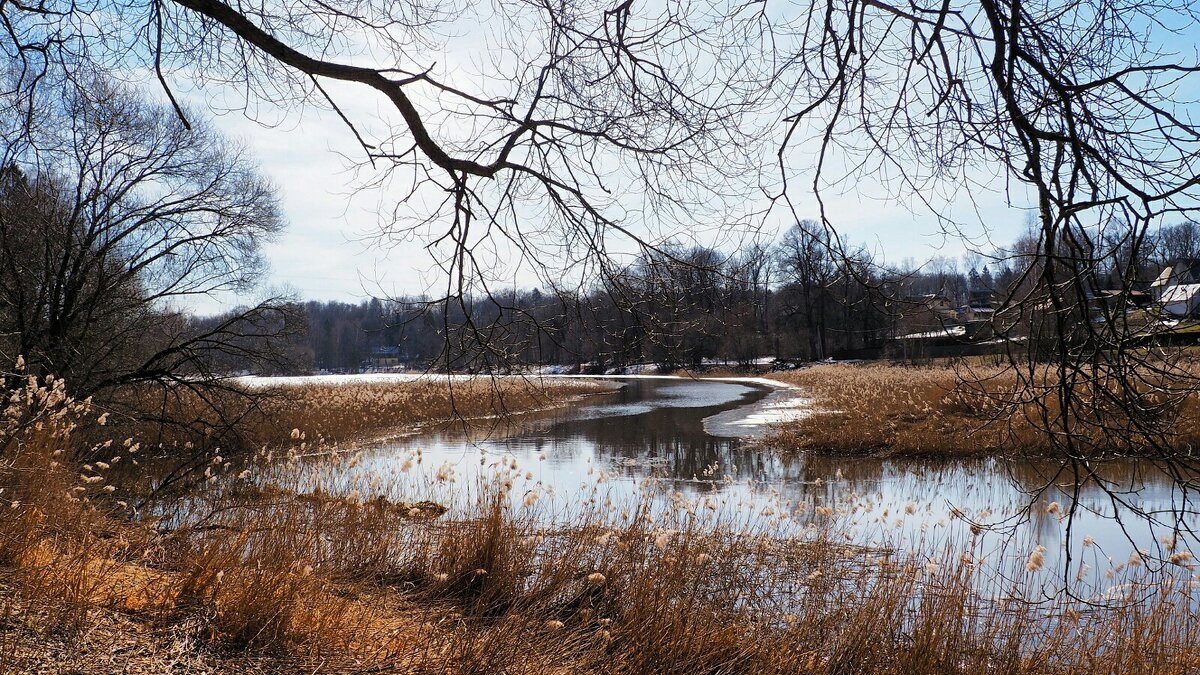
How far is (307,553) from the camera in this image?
5.03m

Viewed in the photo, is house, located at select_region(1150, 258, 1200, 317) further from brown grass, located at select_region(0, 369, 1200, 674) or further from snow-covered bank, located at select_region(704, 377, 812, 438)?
snow-covered bank, located at select_region(704, 377, 812, 438)

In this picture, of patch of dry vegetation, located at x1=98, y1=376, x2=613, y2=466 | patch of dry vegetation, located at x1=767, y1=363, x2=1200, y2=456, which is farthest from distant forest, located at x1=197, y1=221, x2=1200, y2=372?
patch of dry vegetation, located at x1=767, y1=363, x2=1200, y2=456

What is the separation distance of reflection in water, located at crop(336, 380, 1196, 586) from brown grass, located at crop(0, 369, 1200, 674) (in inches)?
24.2

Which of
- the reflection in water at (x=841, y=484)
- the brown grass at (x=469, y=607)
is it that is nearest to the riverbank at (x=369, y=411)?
the reflection in water at (x=841, y=484)

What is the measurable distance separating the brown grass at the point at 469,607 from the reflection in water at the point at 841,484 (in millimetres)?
615

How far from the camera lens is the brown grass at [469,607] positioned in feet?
10.9

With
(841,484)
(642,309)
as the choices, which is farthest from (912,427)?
(642,309)

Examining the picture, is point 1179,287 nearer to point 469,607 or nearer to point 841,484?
point 469,607

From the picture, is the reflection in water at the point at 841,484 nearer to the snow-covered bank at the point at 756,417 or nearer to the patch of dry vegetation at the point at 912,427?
the patch of dry vegetation at the point at 912,427

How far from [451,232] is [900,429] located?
14.3m

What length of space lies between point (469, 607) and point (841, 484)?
8.14 metres

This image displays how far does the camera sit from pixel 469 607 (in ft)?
17.1

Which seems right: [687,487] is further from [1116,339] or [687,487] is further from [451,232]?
[1116,339]

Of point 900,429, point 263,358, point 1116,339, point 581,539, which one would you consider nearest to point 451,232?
point 581,539
